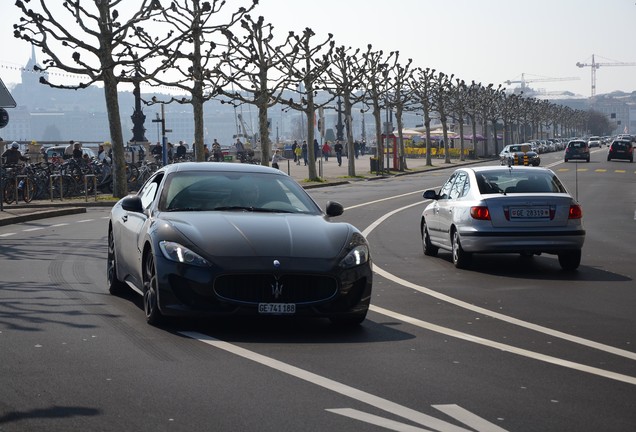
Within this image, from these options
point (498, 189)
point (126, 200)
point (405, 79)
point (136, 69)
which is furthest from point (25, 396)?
point (405, 79)

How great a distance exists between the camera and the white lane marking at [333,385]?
22.1 ft

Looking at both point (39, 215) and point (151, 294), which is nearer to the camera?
point (151, 294)

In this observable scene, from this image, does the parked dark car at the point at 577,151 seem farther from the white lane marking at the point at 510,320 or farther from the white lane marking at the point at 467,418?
the white lane marking at the point at 467,418

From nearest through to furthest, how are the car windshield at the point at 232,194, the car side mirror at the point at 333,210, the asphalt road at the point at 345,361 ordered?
the asphalt road at the point at 345,361 < the car windshield at the point at 232,194 < the car side mirror at the point at 333,210

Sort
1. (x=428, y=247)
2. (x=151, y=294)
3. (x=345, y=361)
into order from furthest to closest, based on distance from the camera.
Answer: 1. (x=428, y=247)
2. (x=151, y=294)
3. (x=345, y=361)

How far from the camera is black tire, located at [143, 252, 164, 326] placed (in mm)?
10359

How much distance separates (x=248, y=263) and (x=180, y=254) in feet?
1.93

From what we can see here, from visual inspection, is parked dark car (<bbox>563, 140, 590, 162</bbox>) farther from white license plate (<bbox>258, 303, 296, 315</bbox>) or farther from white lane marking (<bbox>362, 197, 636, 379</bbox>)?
white license plate (<bbox>258, 303, 296, 315</bbox>)

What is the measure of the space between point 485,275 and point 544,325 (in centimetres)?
496

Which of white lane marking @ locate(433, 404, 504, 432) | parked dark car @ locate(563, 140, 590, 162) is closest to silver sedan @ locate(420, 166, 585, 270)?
white lane marking @ locate(433, 404, 504, 432)

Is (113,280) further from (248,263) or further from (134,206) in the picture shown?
(248,263)

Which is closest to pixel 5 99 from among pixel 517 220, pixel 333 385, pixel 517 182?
pixel 517 182

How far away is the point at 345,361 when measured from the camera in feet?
28.9

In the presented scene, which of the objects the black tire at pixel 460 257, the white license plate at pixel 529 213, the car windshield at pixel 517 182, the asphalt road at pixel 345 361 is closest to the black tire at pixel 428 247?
the car windshield at pixel 517 182
